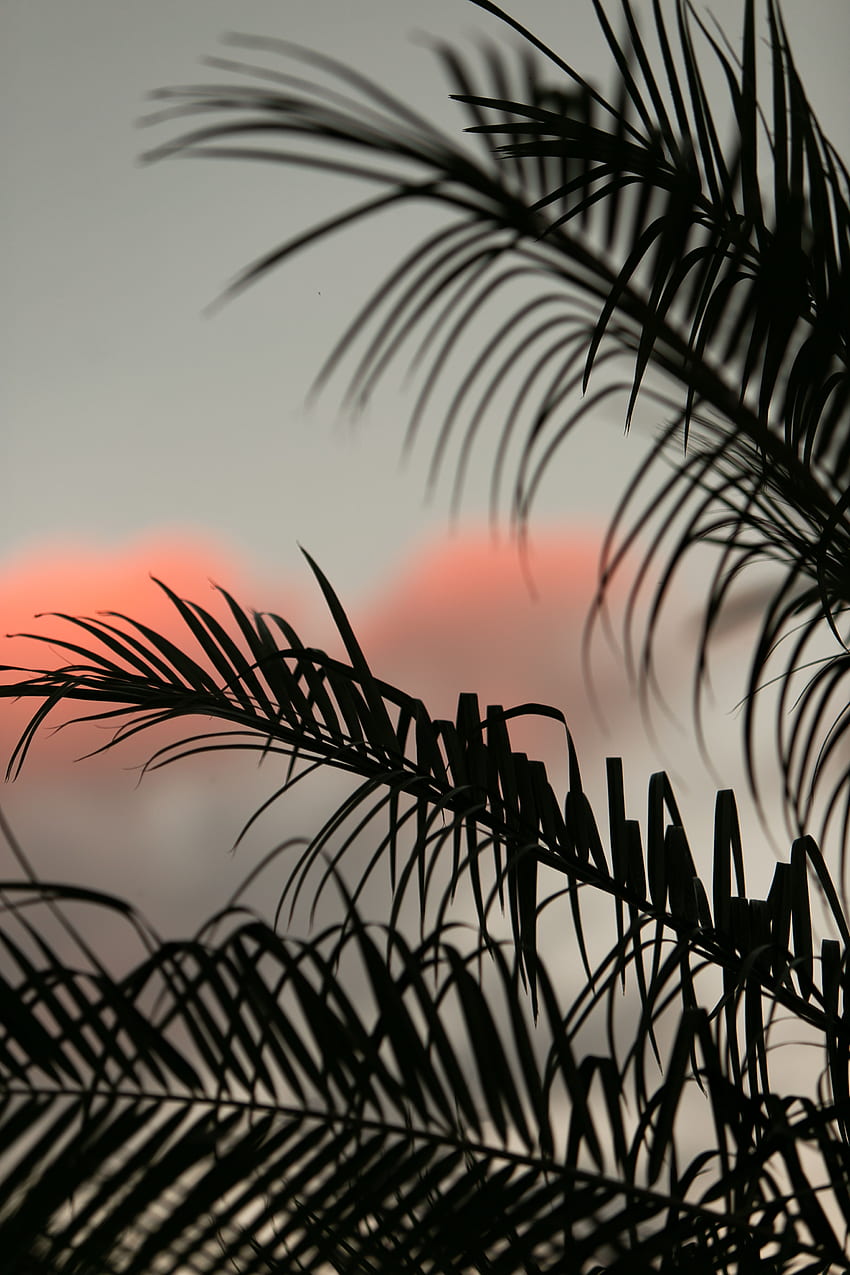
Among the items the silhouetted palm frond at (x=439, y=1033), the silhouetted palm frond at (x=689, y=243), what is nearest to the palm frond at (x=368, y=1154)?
the silhouetted palm frond at (x=439, y=1033)

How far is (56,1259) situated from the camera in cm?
74

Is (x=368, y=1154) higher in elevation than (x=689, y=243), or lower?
lower

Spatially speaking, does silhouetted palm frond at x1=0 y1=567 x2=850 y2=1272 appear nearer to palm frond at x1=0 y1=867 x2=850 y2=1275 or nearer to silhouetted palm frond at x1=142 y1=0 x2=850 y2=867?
palm frond at x1=0 y1=867 x2=850 y2=1275

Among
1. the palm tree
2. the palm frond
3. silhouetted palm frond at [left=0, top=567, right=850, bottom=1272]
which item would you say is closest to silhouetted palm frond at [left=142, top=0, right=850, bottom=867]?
the palm tree

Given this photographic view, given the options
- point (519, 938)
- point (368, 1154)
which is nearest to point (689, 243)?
point (519, 938)

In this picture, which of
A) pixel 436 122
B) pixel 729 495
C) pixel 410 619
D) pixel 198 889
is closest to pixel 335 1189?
pixel 198 889

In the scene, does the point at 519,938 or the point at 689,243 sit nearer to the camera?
the point at 519,938

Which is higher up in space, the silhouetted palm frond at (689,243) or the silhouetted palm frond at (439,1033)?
the silhouetted palm frond at (689,243)

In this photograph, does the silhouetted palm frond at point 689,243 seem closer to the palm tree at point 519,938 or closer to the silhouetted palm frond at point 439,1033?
the palm tree at point 519,938

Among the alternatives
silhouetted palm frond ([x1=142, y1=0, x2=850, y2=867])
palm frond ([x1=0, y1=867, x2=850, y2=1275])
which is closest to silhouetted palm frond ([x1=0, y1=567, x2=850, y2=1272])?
palm frond ([x1=0, y1=867, x2=850, y2=1275])

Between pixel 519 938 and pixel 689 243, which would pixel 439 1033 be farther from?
pixel 689 243

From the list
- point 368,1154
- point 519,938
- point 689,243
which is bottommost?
point 368,1154

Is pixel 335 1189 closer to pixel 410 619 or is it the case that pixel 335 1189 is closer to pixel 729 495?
pixel 410 619

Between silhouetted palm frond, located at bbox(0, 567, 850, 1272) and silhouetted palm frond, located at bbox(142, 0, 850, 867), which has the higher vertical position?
silhouetted palm frond, located at bbox(142, 0, 850, 867)
